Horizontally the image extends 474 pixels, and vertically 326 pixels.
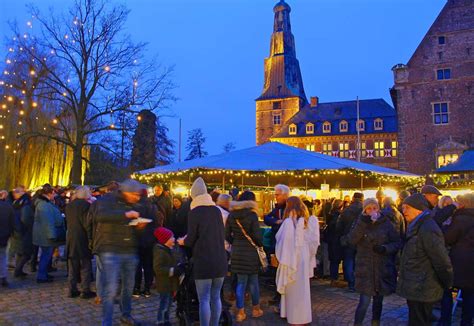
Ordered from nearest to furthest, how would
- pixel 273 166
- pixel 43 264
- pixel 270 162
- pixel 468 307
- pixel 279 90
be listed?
pixel 468 307, pixel 43 264, pixel 273 166, pixel 270 162, pixel 279 90

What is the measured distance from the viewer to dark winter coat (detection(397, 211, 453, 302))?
174 inches

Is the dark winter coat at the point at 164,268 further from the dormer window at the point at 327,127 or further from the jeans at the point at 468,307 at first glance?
the dormer window at the point at 327,127

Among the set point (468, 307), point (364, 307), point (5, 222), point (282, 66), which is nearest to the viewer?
point (364, 307)

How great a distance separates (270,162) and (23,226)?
5.62 m

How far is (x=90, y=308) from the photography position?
695 cm

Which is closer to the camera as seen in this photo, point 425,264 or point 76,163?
point 425,264

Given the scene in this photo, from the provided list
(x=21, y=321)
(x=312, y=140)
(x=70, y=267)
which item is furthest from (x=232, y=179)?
(x=312, y=140)

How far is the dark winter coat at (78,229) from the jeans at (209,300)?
10.4 ft

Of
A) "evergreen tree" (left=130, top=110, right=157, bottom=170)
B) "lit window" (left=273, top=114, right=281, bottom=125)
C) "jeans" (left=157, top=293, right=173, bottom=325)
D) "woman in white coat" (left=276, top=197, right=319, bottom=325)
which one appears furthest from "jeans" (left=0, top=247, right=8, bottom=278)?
"lit window" (left=273, top=114, right=281, bottom=125)

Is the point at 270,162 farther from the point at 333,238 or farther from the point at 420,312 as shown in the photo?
the point at 420,312

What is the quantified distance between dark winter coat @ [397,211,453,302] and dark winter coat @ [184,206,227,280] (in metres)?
1.98

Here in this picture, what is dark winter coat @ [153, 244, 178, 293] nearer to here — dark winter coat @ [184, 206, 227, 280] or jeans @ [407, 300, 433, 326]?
dark winter coat @ [184, 206, 227, 280]

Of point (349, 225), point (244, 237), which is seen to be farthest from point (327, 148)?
point (244, 237)

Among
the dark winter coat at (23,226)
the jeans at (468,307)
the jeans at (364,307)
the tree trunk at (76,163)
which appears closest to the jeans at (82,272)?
the dark winter coat at (23,226)
